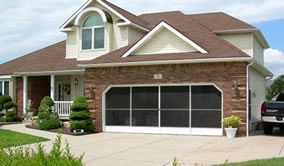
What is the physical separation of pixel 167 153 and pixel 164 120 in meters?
6.02

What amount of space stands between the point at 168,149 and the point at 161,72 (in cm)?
573

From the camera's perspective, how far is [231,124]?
1595 cm

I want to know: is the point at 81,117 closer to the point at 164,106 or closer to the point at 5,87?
the point at 164,106

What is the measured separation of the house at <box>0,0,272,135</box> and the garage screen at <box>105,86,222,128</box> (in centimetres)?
4

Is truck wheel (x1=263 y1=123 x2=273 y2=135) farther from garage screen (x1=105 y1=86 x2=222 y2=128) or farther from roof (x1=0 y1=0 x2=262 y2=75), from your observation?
roof (x1=0 y1=0 x2=262 y2=75)

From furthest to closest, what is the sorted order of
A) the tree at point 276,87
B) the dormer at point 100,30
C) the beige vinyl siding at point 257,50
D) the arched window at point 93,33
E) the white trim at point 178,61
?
the tree at point 276,87, the beige vinyl siding at point 257,50, the arched window at point 93,33, the dormer at point 100,30, the white trim at point 178,61

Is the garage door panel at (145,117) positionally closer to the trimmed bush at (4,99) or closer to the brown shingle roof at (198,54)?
the brown shingle roof at (198,54)

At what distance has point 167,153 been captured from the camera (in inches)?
469

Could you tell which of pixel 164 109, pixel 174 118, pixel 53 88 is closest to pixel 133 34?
pixel 53 88

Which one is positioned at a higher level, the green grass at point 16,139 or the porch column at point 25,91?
the porch column at point 25,91

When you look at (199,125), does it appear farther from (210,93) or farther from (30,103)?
(30,103)

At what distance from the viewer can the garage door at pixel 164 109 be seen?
17.1 m

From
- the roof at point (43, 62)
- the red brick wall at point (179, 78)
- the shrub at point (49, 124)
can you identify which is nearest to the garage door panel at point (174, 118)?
the red brick wall at point (179, 78)

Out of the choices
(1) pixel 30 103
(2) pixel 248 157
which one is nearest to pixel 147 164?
(2) pixel 248 157
